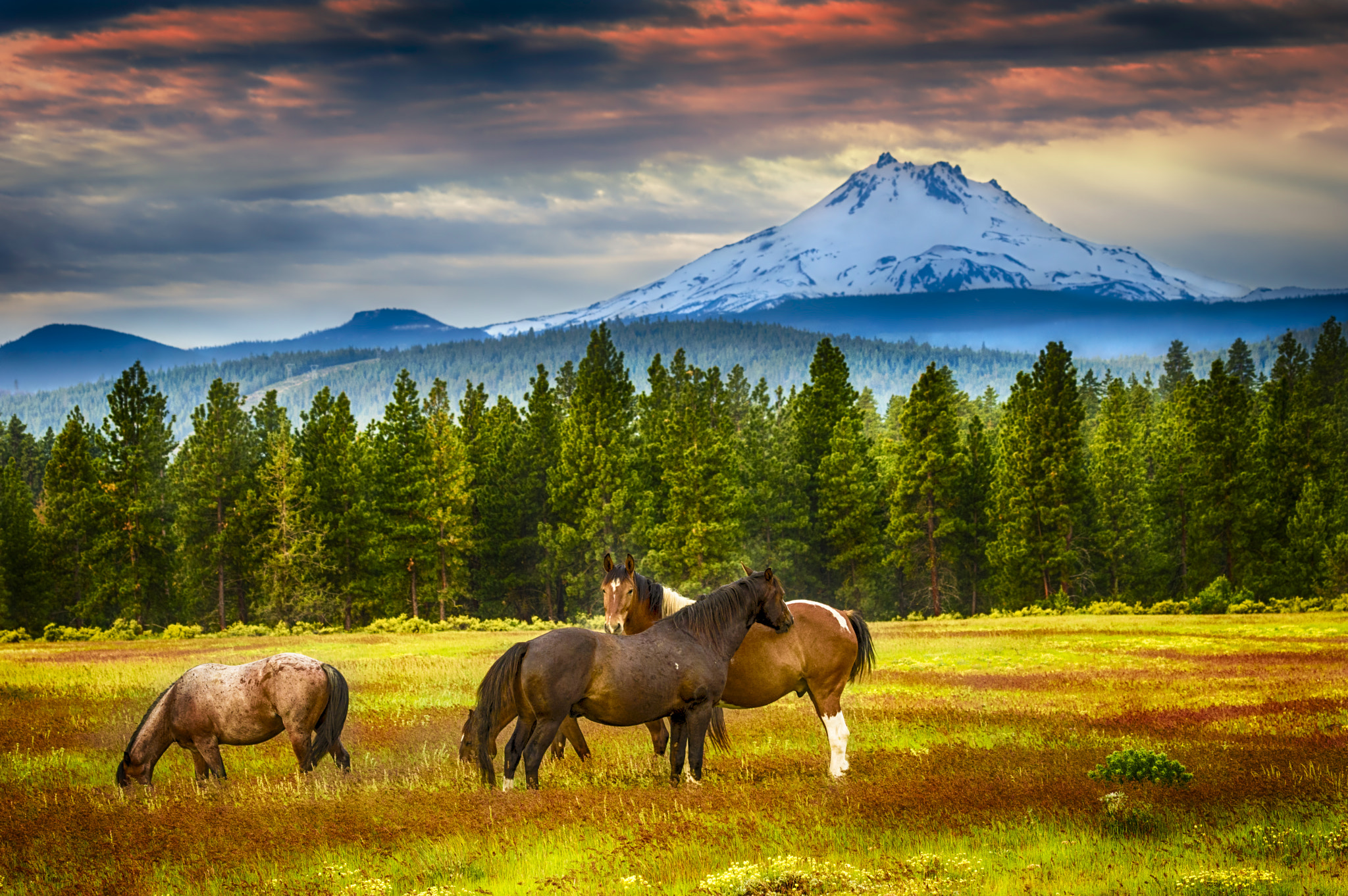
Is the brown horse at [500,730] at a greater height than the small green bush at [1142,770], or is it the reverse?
the brown horse at [500,730]

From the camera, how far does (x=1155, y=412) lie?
280ft

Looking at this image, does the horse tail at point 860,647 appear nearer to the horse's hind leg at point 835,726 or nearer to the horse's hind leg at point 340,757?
the horse's hind leg at point 835,726

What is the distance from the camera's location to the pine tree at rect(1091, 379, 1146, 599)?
6331cm

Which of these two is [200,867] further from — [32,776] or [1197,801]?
[1197,801]

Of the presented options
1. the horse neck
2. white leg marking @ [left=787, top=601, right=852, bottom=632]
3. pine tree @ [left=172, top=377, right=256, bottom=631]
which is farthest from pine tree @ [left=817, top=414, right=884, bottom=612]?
the horse neck

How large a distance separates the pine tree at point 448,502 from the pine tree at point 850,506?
74.8 ft

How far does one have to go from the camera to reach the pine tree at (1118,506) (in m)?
63.3

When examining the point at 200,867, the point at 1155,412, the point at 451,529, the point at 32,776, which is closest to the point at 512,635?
the point at 451,529

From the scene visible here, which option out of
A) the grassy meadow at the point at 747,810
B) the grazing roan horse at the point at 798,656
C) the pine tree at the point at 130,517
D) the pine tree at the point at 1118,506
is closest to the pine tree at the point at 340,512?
the pine tree at the point at 130,517

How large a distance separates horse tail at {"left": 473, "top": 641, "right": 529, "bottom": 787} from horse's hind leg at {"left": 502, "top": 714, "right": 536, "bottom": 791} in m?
0.25

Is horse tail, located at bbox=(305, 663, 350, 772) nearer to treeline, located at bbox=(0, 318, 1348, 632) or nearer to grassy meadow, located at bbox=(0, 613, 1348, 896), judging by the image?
grassy meadow, located at bbox=(0, 613, 1348, 896)

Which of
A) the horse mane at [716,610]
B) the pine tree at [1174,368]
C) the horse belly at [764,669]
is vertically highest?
the pine tree at [1174,368]

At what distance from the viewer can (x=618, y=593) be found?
13.0 m

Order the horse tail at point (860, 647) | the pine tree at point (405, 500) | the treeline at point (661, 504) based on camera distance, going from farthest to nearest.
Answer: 1. the pine tree at point (405, 500)
2. the treeline at point (661, 504)
3. the horse tail at point (860, 647)
